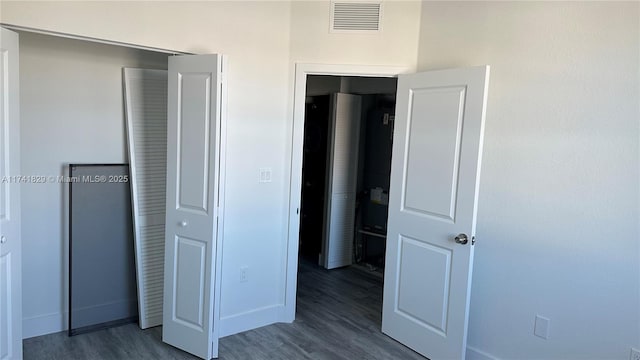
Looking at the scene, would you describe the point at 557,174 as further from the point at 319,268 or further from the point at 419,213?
the point at 319,268

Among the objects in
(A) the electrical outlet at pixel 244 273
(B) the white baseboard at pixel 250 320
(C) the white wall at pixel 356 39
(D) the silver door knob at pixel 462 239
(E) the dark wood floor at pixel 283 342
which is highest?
(C) the white wall at pixel 356 39

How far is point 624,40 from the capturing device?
2.25 metres

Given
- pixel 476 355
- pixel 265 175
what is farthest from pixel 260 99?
pixel 476 355

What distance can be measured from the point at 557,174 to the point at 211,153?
2104 mm

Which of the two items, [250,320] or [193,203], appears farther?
[250,320]

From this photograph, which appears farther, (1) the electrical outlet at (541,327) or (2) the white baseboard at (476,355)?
(2) the white baseboard at (476,355)

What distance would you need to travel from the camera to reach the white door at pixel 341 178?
4.86m

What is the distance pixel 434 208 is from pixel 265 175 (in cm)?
131

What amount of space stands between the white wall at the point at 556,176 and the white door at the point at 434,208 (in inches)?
7.1

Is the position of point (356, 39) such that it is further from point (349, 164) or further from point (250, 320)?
point (250, 320)

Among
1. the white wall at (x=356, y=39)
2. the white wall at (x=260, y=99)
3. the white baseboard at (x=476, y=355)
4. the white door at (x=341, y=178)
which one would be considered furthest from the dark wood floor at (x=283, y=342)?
the white wall at (x=356, y=39)

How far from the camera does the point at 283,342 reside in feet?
10.7

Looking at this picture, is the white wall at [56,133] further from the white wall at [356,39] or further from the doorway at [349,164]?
the doorway at [349,164]

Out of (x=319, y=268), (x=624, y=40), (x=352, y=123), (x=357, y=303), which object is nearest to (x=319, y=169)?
(x=352, y=123)
